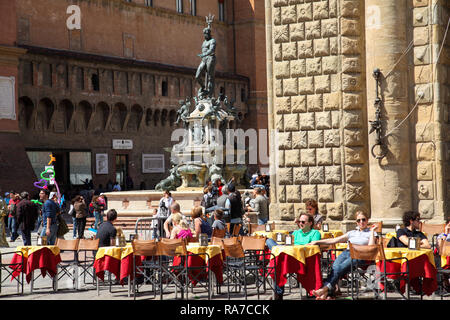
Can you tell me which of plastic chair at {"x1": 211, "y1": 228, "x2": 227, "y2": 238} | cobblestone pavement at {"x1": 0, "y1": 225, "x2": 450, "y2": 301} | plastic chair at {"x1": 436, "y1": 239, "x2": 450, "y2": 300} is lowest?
cobblestone pavement at {"x1": 0, "y1": 225, "x2": 450, "y2": 301}

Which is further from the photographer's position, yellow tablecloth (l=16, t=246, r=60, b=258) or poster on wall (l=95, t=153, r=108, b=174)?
poster on wall (l=95, t=153, r=108, b=174)

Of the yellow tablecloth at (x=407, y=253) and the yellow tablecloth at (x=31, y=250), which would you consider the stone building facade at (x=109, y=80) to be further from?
the yellow tablecloth at (x=407, y=253)

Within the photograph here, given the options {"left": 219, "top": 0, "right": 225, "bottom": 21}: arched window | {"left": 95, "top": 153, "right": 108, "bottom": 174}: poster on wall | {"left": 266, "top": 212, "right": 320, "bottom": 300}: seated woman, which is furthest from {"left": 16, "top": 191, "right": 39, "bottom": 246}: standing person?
{"left": 219, "top": 0, "right": 225, "bottom": 21}: arched window

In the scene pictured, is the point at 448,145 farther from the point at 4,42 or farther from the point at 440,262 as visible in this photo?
the point at 4,42

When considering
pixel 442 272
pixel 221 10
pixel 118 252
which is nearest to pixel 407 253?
pixel 442 272

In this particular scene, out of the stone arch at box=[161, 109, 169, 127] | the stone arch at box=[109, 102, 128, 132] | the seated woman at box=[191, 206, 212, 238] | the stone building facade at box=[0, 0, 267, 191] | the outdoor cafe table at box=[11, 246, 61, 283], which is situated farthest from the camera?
the stone arch at box=[161, 109, 169, 127]

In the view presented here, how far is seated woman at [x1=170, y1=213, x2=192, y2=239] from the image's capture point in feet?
40.9

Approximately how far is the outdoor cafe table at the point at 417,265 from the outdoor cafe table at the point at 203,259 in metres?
2.36

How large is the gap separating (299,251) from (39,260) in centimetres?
402

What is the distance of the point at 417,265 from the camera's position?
10258mm

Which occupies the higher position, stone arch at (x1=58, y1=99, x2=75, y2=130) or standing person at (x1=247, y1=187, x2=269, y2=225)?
stone arch at (x1=58, y1=99, x2=75, y2=130)

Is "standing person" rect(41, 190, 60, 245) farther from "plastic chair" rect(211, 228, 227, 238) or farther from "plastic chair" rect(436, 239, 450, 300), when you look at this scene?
"plastic chair" rect(436, 239, 450, 300)

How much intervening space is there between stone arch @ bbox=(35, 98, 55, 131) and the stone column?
2816cm

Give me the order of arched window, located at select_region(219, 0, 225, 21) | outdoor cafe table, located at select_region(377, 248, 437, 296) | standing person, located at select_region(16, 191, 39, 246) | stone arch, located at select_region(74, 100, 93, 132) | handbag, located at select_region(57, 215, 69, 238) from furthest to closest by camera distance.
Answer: arched window, located at select_region(219, 0, 225, 21) → stone arch, located at select_region(74, 100, 93, 132) → standing person, located at select_region(16, 191, 39, 246) → handbag, located at select_region(57, 215, 69, 238) → outdoor cafe table, located at select_region(377, 248, 437, 296)
